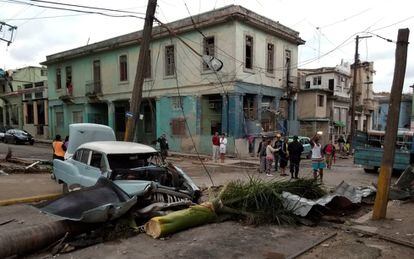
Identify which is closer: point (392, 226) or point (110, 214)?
point (110, 214)

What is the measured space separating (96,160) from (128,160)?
0.77 metres

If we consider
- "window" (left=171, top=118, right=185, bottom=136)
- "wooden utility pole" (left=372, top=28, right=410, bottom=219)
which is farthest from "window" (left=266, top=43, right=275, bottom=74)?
"wooden utility pole" (left=372, top=28, right=410, bottom=219)

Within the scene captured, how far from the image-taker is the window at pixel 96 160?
9039 mm

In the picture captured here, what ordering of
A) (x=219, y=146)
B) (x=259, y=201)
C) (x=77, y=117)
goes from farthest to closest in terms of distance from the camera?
(x=77, y=117) < (x=219, y=146) < (x=259, y=201)

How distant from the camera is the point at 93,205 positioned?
6.43 meters

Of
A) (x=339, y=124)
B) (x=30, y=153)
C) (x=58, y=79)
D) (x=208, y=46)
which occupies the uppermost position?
(x=208, y=46)

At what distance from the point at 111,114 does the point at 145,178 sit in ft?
74.8

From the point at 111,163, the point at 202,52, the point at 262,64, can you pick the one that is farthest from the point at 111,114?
the point at 111,163

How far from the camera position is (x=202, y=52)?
78.8 ft

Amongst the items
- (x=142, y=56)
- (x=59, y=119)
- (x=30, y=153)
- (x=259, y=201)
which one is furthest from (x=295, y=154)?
(x=59, y=119)

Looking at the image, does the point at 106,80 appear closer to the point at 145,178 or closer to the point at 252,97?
the point at 252,97

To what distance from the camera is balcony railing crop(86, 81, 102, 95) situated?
30.8m

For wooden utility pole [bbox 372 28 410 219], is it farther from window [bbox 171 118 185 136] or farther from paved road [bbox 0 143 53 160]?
paved road [bbox 0 143 53 160]

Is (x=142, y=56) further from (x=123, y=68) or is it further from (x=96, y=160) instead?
(x=123, y=68)
